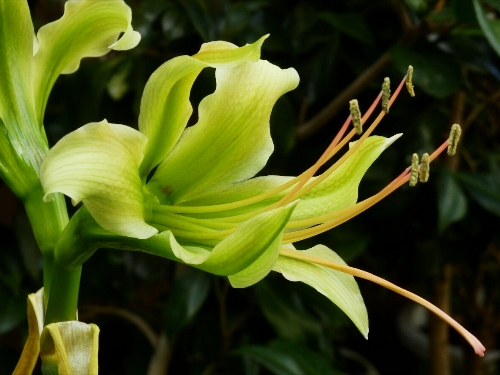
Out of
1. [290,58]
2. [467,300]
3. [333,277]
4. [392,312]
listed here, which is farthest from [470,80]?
[392,312]

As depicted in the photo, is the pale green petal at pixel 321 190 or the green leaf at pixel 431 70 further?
the green leaf at pixel 431 70

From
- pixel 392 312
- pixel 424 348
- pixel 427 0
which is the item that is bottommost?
pixel 392 312

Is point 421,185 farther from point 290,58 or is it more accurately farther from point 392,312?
point 392,312

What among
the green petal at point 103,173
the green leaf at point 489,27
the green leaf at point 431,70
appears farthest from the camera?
the green leaf at point 431,70

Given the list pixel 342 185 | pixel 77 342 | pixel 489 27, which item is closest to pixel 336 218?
pixel 342 185

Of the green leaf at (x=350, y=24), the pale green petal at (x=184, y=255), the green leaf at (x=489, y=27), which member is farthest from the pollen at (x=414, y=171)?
the green leaf at (x=350, y=24)

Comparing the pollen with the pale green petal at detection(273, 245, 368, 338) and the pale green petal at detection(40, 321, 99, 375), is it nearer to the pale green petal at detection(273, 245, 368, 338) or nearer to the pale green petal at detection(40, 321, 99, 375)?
the pale green petal at detection(273, 245, 368, 338)

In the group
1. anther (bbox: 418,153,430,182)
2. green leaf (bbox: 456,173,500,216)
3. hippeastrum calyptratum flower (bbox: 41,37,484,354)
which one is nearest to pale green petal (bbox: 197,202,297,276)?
Answer: hippeastrum calyptratum flower (bbox: 41,37,484,354)

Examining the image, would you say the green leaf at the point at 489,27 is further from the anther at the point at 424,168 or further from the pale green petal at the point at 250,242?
the pale green petal at the point at 250,242
